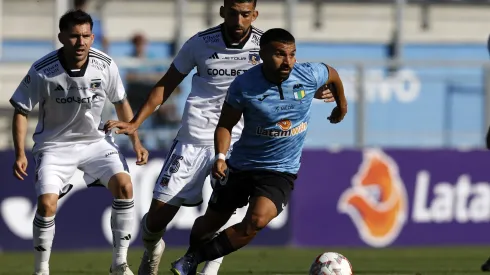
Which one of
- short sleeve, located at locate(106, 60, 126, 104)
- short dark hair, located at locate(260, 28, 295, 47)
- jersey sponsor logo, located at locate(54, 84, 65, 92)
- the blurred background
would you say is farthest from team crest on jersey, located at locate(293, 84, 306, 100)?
the blurred background

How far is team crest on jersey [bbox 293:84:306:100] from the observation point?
959cm

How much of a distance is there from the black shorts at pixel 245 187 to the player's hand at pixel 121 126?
1000mm

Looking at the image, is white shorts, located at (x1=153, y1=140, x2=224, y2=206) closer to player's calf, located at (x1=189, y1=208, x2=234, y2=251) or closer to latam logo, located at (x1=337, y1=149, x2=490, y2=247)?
player's calf, located at (x1=189, y1=208, x2=234, y2=251)

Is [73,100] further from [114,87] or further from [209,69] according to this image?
[209,69]

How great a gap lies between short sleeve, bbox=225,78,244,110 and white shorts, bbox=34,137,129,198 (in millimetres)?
1692

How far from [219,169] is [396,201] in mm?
8078

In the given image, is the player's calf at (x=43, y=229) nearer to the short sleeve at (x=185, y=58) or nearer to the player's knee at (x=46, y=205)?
the player's knee at (x=46, y=205)

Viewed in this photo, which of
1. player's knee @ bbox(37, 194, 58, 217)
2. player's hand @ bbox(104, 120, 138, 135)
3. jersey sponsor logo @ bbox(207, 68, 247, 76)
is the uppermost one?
jersey sponsor logo @ bbox(207, 68, 247, 76)

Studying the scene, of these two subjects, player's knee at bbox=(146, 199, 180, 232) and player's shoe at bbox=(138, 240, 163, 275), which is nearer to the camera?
player's knee at bbox=(146, 199, 180, 232)

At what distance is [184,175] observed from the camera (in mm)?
10469

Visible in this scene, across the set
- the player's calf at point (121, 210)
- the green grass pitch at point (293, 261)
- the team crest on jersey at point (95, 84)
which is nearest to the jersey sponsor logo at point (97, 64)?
the team crest on jersey at point (95, 84)

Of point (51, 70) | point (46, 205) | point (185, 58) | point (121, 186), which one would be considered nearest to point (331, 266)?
point (121, 186)

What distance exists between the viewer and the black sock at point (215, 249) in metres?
9.41

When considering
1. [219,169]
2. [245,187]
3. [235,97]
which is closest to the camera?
[219,169]
